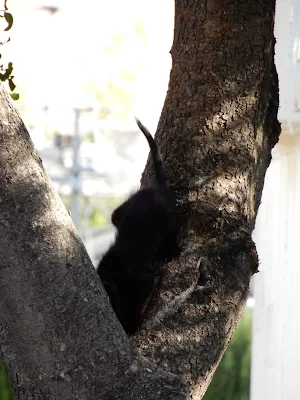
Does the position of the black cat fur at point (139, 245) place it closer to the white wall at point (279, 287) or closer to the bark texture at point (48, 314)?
the bark texture at point (48, 314)

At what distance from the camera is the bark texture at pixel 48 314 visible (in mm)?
1720

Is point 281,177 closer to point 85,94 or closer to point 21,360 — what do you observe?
point 21,360

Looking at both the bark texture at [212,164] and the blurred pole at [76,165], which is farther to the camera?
the blurred pole at [76,165]

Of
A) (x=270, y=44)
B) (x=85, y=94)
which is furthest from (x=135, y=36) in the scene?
(x=270, y=44)

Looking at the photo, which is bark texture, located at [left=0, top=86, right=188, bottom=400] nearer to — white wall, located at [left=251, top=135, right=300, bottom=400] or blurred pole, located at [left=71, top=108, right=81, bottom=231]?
white wall, located at [left=251, top=135, right=300, bottom=400]

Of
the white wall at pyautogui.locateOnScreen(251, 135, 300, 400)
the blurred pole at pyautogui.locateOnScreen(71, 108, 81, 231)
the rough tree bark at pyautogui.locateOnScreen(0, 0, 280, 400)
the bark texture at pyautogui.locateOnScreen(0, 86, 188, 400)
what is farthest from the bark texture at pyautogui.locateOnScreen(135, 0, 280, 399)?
the blurred pole at pyautogui.locateOnScreen(71, 108, 81, 231)

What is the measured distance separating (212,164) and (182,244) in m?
0.26

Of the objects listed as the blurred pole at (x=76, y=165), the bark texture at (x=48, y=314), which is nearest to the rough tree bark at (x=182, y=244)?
the bark texture at (x=48, y=314)

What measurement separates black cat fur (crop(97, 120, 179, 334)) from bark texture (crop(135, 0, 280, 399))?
2.1 inches

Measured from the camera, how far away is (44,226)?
5.81 feet

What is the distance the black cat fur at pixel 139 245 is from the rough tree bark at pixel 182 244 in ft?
0.18

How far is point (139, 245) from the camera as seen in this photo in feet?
8.77

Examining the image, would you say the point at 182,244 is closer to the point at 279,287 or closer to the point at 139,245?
the point at 139,245

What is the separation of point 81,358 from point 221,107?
3.18 ft
